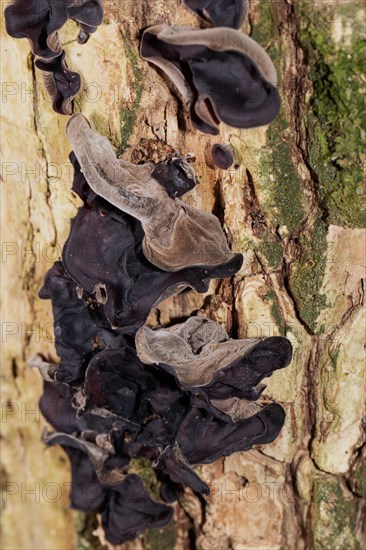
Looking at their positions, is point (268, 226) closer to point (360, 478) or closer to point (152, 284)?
point (152, 284)

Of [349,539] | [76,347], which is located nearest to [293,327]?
[76,347]

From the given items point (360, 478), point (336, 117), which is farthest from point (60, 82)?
point (360, 478)

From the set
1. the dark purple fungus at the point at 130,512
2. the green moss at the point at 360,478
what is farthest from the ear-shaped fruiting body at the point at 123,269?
the green moss at the point at 360,478

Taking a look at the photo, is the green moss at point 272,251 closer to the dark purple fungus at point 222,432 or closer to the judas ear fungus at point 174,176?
the judas ear fungus at point 174,176

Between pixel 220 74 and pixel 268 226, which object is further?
pixel 268 226

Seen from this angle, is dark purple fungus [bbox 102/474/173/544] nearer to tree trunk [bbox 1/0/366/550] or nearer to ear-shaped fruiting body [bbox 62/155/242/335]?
tree trunk [bbox 1/0/366/550]

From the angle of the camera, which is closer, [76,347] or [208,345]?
[208,345]

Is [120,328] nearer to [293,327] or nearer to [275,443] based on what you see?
[293,327]
